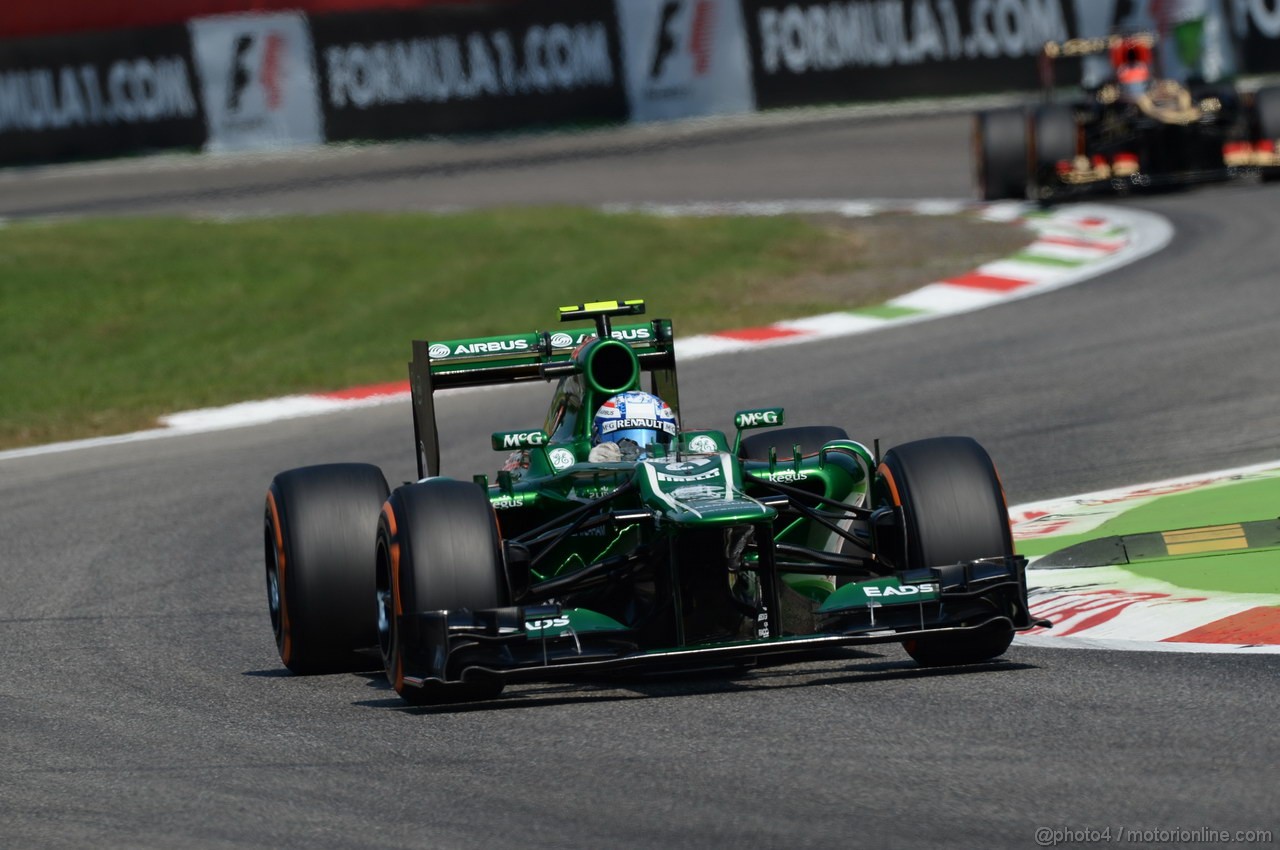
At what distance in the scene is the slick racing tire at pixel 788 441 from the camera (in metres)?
8.98

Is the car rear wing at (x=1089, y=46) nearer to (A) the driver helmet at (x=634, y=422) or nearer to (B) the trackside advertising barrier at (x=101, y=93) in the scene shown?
(B) the trackside advertising barrier at (x=101, y=93)

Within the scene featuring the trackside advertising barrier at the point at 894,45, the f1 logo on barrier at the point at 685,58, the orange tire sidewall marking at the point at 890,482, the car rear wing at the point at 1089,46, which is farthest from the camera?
the f1 logo on barrier at the point at 685,58

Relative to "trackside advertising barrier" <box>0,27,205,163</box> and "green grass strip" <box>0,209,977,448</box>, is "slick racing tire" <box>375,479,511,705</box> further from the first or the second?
"trackside advertising barrier" <box>0,27,205,163</box>

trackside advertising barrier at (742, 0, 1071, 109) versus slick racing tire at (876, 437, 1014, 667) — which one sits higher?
trackside advertising barrier at (742, 0, 1071, 109)

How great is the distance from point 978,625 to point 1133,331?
29.7ft

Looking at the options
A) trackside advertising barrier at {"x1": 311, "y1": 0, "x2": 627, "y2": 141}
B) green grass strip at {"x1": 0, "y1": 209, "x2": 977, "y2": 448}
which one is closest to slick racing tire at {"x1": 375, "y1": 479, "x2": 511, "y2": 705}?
green grass strip at {"x1": 0, "y1": 209, "x2": 977, "y2": 448}

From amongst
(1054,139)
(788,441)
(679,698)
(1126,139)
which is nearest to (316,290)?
(1054,139)

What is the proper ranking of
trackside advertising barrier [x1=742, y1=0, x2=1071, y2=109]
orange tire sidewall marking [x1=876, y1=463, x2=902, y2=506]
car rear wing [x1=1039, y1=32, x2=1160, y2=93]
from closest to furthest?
1. orange tire sidewall marking [x1=876, y1=463, x2=902, y2=506]
2. car rear wing [x1=1039, y1=32, x2=1160, y2=93]
3. trackside advertising barrier [x1=742, y1=0, x2=1071, y2=109]

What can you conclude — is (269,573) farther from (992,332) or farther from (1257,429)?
(992,332)

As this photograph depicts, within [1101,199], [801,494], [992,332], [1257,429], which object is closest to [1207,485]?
[1257,429]

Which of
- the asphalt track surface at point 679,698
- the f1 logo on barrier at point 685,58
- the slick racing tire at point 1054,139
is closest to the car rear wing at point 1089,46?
the slick racing tire at point 1054,139

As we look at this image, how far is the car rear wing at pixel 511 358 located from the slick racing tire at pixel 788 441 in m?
0.53

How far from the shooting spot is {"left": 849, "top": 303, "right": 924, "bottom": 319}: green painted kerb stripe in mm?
17484

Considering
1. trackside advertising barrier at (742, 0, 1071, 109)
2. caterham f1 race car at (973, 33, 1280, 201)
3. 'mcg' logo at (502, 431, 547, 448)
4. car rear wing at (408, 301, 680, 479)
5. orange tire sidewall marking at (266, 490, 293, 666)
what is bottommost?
orange tire sidewall marking at (266, 490, 293, 666)
